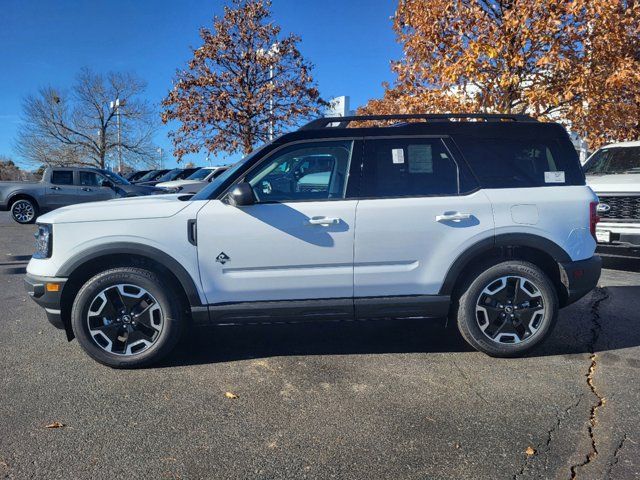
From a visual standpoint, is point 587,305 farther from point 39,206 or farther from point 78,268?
point 39,206

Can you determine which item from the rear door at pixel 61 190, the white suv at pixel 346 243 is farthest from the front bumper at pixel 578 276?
the rear door at pixel 61 190

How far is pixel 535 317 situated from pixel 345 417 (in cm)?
191

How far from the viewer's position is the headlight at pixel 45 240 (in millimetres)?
3953

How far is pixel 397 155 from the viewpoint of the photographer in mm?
4176

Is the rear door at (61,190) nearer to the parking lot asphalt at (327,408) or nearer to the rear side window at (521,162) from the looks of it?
the parking lot asphalt at (327,408)

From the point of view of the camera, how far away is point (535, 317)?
418 centimetres

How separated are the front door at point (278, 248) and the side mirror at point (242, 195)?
0.07m

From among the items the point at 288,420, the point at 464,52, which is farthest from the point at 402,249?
the point at 464,52

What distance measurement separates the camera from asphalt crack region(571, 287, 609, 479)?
2.77 meters

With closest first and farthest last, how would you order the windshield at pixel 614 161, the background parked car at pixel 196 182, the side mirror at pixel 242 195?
the side mirror at pixel 242 195, the windshield at pixel 614 161, the background parked car at pixel 196 182

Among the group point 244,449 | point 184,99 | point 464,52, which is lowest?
point 244,449

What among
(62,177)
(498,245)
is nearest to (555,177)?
(498,245)

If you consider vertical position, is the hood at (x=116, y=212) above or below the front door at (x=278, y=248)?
above

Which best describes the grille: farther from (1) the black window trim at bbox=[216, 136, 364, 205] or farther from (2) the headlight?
(2) the headlight
